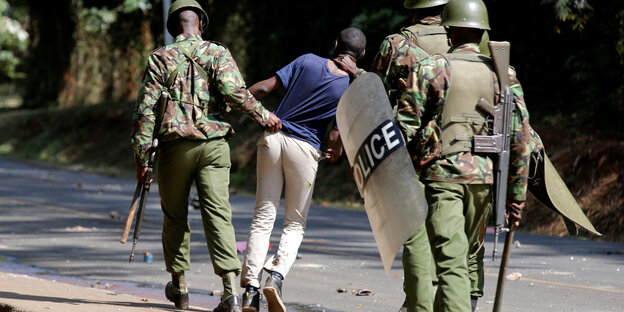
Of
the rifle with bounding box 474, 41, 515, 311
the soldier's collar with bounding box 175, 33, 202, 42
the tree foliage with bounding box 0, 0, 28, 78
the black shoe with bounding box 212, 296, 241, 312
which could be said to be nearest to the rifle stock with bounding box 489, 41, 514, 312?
the rifle with bounding box 474, 41, 515, 311

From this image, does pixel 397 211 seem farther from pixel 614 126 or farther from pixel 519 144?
pixel 614 126

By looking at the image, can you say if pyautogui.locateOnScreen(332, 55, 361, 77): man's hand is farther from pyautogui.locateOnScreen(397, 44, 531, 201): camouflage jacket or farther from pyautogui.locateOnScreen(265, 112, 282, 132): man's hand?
pyautogui.locateOnScreen(397, 44, 531, 201): camouflage jacket

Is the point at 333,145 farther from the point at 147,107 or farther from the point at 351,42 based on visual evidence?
the point at 147,107

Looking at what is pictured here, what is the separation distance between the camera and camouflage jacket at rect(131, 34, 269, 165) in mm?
5887

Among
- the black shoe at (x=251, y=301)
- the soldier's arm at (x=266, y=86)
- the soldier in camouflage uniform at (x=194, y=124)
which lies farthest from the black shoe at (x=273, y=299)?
the soldier's arm at (x=266, y=86)

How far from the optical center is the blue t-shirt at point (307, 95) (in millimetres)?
5973

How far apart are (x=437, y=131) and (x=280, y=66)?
19.6 m

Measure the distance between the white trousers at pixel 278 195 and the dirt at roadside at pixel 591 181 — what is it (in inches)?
270

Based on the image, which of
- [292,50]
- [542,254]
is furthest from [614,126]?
[292,50]

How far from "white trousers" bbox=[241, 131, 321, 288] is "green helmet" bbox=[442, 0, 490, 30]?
1.57 metres

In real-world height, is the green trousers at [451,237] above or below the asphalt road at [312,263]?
above

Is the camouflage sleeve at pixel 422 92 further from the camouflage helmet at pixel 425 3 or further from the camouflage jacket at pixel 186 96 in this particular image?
the camouflage jacket at pixel 186 96

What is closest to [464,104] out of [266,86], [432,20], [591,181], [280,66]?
[432,20]

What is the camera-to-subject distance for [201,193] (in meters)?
6.00
